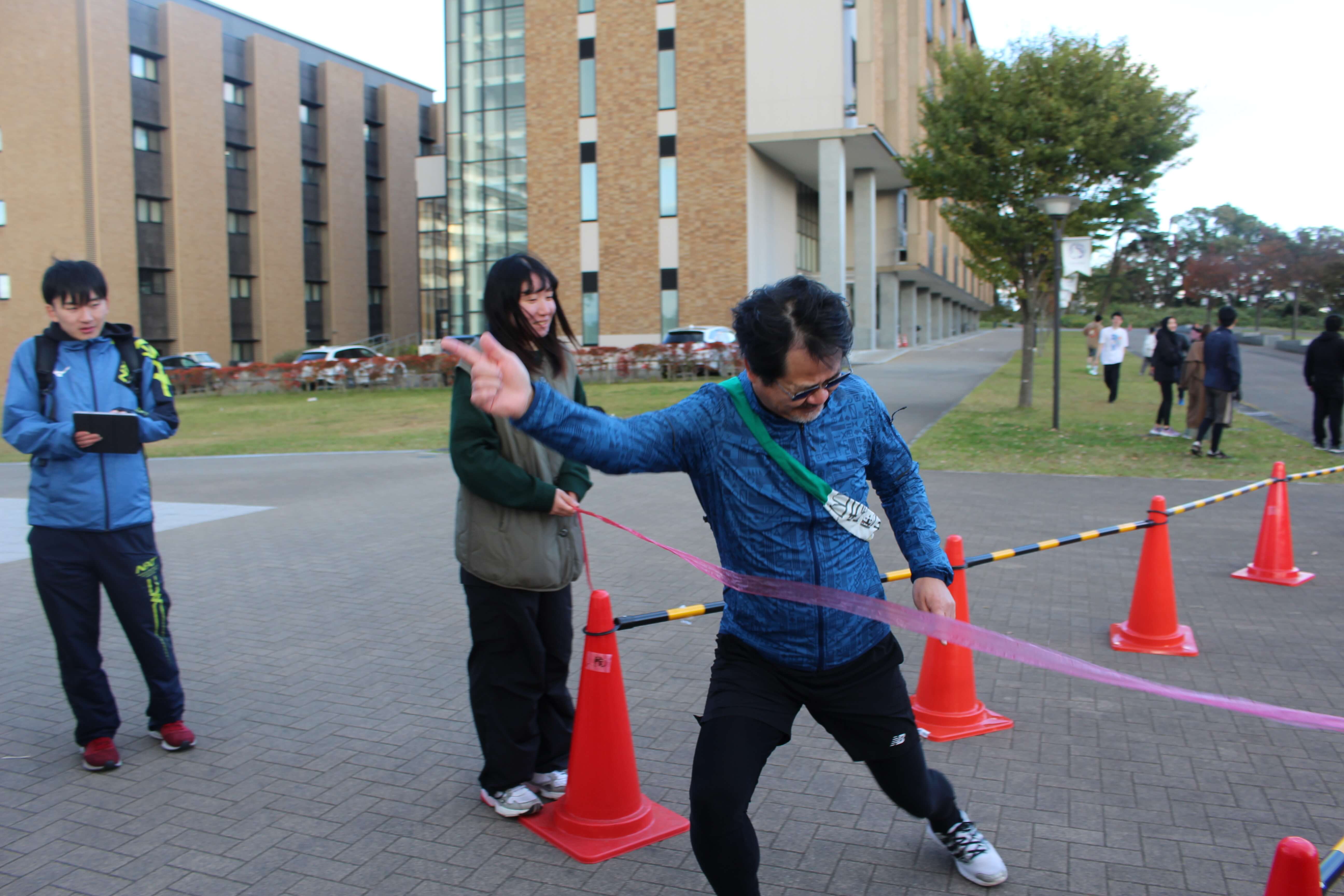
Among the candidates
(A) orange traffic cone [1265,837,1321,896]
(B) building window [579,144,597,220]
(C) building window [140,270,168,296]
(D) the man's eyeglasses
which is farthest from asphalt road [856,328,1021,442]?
(C) building window [140,270,168,296]

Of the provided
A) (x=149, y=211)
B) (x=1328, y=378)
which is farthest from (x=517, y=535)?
(x=149, y=211)

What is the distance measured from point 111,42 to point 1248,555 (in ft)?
154

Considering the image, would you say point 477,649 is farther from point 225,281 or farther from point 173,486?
point 225,281

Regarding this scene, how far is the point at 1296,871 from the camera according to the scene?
175cm

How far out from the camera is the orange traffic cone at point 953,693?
4.23 meters

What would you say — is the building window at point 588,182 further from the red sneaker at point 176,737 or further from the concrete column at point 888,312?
the red sneaker at point 176,737

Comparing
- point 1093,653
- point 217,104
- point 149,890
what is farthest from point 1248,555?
point 217,104

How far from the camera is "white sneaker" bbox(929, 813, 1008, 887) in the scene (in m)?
2.97

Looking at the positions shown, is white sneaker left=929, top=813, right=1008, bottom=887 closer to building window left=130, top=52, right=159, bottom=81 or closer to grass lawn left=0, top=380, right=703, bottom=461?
grass lawn left=0, top=380, right=703, bottom=461

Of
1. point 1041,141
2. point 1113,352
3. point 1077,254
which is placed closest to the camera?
point 1077,254

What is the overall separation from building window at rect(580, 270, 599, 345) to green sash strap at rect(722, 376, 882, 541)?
37.4m

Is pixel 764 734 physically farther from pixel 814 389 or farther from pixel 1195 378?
pixel 1195 378

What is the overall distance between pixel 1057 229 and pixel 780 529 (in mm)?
14421

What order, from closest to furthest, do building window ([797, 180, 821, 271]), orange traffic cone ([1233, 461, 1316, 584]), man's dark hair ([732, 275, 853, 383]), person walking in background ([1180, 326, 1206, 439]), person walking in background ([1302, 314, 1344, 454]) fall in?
man's dark hair ([732, 275, 853, 383]), orange traffic cone ([1233, 461, 1316, 584]), person walking in background ([1302, 314, 1344, 454]), person walking in background ([1180, 326, 1206, 439]), building window ([797, 180, 821, 271])
